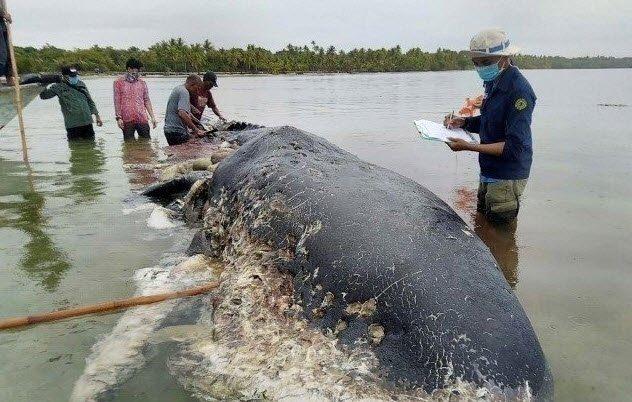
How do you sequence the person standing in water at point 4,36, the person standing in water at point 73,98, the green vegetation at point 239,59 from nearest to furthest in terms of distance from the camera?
the person standing in water at point 4,36 < the person standing in water at point 73,98 < the green vegetation at point 239,59

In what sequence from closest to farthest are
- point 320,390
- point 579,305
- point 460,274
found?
1. point 320,390
2. point 460,274
3. point 579,305

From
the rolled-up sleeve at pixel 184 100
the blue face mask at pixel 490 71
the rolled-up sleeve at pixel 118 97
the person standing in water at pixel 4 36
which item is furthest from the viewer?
the rolled-up sleeve at pixel 118 97

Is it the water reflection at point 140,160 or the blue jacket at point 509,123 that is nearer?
the blue jacket at point 509,123

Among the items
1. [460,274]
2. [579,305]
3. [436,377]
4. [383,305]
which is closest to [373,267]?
[383,305]

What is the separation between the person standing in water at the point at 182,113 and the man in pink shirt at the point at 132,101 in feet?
3.99

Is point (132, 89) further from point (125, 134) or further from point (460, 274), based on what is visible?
point (460, 274)

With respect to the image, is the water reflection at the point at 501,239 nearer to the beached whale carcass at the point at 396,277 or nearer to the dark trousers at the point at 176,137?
the beached whale carcass at the point at 396,277

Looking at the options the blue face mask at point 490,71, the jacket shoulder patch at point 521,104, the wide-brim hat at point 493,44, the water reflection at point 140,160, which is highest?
the wide-brim hat at point 493,44

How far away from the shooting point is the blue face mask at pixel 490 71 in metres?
5.03

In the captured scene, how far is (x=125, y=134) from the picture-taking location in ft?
48.4

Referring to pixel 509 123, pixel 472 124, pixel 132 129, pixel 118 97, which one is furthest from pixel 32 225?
pixel 132 129

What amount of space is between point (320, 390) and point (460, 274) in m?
0.97

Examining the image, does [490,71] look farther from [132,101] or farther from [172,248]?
[132,101]

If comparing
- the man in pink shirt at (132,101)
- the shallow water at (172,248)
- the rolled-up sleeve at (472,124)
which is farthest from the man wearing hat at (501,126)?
the man in pink shirt at (132,101)
